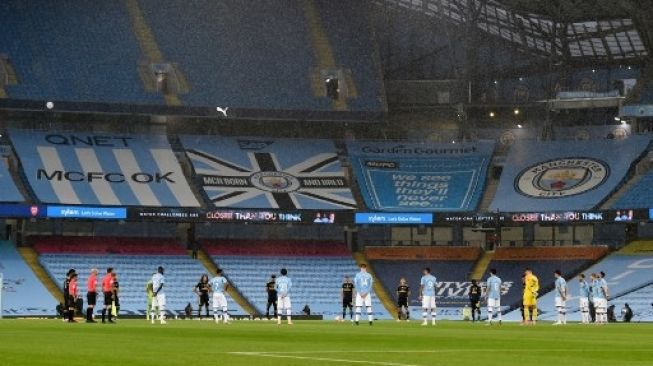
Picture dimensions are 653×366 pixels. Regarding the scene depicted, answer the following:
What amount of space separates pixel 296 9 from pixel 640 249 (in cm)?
2657

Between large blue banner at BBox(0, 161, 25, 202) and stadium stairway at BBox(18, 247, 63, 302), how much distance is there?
9.65 ft

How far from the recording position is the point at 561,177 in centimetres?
8069

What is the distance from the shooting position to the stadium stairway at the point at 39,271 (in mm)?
68938

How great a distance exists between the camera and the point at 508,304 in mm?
73875

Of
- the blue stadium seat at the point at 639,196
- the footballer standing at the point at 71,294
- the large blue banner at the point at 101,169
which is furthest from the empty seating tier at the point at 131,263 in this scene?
the blue stadium seat at the point at 639,196

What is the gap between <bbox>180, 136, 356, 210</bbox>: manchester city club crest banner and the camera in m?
77.7

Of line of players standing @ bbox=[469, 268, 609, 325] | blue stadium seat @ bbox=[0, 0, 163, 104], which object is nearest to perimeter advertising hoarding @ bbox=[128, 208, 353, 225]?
blue stadium seat @ bbox=[0, 0, 163, 104]

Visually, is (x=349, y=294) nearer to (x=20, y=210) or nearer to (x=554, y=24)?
(x=20, y=210)

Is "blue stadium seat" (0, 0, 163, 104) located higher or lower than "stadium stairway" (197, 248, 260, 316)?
higher

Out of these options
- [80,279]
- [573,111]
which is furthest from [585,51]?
[80,279]

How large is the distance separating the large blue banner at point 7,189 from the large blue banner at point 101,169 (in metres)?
1.04

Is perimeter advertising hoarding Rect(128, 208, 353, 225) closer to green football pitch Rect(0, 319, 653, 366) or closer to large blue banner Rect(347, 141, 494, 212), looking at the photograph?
large blue banner Rect(347, 141, 494, 212)

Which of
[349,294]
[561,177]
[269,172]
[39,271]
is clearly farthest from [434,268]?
[39,271]

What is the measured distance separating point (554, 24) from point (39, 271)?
111 feet
